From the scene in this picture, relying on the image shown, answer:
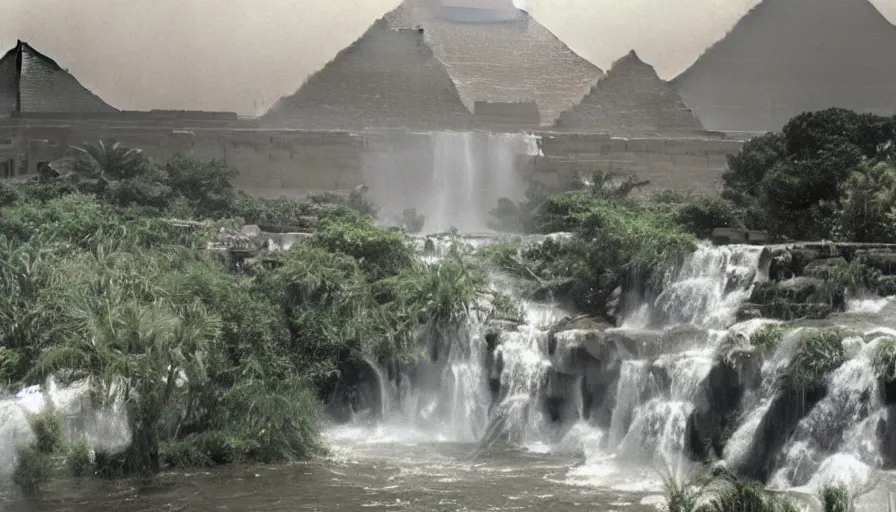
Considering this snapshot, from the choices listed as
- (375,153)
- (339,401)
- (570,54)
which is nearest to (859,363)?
(339,401)

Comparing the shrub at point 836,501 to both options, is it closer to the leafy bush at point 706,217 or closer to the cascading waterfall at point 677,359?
the cascading waterfall at point 677,359

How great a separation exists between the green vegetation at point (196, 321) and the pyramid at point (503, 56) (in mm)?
47858

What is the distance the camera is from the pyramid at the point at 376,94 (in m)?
64.7

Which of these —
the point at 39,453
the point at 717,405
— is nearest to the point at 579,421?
the point at 717,405

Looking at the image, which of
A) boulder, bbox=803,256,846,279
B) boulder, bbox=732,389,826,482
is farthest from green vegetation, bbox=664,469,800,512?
boulder, bbox=803,256,846,279

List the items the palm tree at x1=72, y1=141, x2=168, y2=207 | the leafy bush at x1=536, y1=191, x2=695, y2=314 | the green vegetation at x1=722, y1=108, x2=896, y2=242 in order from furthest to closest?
the palm tree at x1=72, y1=141, x2=168, y2=207 < the green vegetation at x1=722, y1=108, x2=896, y2=242 < the leafy bush at x1=536, y1=191, x2=695, y2=314

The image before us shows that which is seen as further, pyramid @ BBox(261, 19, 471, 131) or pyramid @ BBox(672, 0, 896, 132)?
pyramid @ BBox(672, 0, 896, 132)

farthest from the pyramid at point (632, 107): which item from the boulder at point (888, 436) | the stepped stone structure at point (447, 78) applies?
the boulder at point (888, 436)

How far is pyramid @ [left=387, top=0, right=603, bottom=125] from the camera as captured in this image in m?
77.9

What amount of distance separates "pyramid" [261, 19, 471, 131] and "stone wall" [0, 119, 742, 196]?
11422 millimetres

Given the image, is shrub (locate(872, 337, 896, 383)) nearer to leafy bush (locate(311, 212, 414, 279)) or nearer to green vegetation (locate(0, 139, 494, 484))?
green vegetation (locate(0, 139, 494, 484))

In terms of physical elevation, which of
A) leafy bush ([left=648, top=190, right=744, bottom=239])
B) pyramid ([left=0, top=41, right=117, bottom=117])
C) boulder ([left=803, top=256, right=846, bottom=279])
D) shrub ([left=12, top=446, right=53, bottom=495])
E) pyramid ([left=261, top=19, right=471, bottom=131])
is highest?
pyramid ([left=261, top=19, right=471, bottom=131])

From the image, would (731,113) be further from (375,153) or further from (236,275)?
(236,275)

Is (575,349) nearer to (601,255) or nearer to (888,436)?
(601,255)
